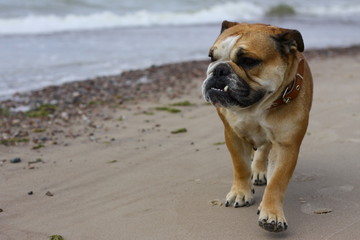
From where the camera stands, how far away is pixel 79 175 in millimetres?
5473

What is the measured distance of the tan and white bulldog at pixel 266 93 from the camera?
3.95 m

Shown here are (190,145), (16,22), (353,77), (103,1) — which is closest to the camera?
(190,145)

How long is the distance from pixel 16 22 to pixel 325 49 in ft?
36.3

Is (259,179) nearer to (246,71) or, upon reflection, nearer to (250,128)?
(250,128)

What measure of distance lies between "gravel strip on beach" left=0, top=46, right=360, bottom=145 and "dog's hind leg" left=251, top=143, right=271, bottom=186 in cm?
284

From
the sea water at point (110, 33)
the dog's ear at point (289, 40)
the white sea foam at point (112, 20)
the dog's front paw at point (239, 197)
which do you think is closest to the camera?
the dog's ear at point (289, 40)

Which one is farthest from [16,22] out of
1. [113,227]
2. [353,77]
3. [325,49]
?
[113,227]

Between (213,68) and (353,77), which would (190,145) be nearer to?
(213,68)

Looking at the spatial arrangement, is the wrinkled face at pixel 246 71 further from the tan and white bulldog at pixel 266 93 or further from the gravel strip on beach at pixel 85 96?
the gravel strip on beach at pixel 85 96

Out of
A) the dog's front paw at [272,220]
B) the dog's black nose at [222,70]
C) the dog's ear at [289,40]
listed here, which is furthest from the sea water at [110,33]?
the dog's front paw at [272,220]

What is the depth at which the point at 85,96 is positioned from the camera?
905 cm

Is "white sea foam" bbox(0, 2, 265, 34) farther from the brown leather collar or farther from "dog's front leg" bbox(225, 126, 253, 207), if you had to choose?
the brown leather collar

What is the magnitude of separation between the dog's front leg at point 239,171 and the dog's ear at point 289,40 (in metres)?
0.81

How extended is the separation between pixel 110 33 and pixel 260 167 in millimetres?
14257
